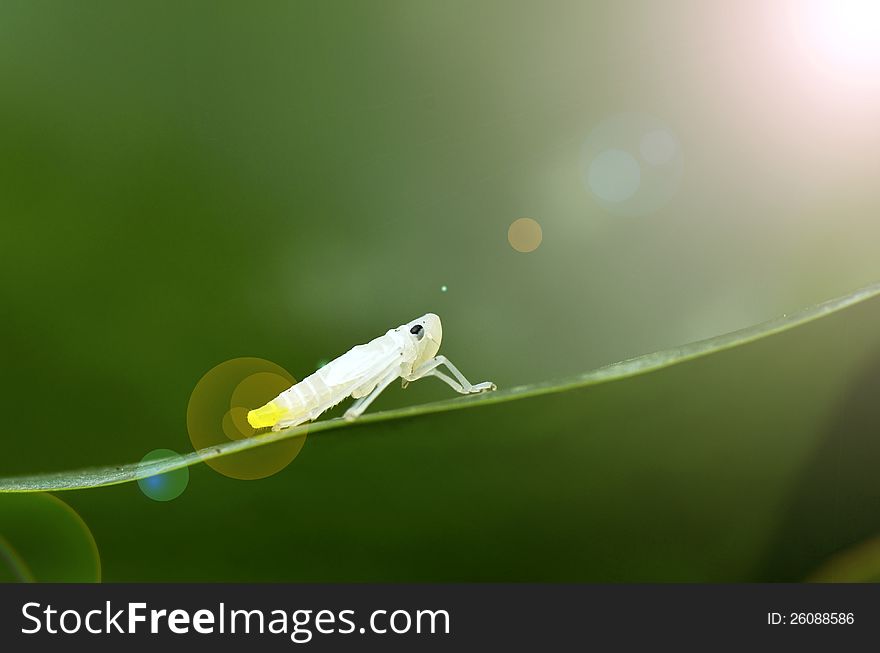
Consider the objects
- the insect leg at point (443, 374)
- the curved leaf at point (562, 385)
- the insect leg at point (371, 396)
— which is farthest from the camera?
the insect leg at point (443, 374)

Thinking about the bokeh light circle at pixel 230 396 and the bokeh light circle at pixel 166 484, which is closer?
the bokeh light circle at pixel 166 484

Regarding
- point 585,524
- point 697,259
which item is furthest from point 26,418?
point 697,259

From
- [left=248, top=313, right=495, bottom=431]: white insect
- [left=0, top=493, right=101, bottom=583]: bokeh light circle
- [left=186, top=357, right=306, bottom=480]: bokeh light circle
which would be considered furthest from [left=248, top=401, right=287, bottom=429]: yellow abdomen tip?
[left=0, top=493, right=101, bottom=583]: bokeh light circle

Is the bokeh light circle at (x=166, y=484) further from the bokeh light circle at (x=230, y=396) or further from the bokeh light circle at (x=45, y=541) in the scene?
the bokeh light circle at (x=230, y=396)

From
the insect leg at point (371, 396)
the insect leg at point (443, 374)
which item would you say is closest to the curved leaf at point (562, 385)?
the insect leg at point (371, 396)

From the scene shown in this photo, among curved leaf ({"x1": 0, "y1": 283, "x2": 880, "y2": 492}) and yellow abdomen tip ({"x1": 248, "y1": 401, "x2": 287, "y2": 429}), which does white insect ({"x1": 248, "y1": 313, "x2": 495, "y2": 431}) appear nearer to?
yellow abdomen tip ({"x1": 248, "y1": 401, "x2": 287, "y2": 429})

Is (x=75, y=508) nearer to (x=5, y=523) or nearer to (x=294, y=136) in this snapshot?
(x=5, y=523)
